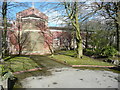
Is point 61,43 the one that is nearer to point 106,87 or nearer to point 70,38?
point 70,38

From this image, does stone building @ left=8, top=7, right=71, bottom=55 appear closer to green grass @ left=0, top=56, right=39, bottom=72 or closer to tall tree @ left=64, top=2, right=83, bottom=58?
tall tree @ left=64, top=2, right=83, bottom=58

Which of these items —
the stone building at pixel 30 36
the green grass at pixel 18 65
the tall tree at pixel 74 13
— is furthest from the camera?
the stone building at pixel 30 36

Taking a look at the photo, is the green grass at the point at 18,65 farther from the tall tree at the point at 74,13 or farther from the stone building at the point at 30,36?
the stone building at the point at 30,36

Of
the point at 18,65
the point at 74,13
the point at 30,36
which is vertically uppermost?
the point at 74,13

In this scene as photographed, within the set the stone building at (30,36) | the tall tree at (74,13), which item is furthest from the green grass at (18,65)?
the stone building at (30,36)

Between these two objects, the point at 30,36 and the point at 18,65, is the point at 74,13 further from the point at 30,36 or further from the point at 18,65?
the point at 30,36

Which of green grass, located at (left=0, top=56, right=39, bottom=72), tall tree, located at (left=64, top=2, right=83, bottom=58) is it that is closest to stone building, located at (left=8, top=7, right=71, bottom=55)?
tall tree, located at (left=64, top=2, right=83, bottom=58)


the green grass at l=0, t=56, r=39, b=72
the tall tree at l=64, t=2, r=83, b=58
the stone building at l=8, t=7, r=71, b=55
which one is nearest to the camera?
the green grass at l=0, t=56, r=39, b=72

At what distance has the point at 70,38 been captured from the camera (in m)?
28.0

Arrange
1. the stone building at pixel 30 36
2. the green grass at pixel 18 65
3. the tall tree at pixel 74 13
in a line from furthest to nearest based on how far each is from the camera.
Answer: the stone building at pixel 30 36 < the tall tree at pixel 74 13 < the green grass at pixel 18 65

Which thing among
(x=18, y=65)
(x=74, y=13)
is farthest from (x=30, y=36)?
(x=18, y=65)

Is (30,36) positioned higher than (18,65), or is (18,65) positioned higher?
(30,36)

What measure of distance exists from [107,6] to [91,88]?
10094mm

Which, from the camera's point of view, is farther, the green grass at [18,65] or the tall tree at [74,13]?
the tall tree at [74,13]
